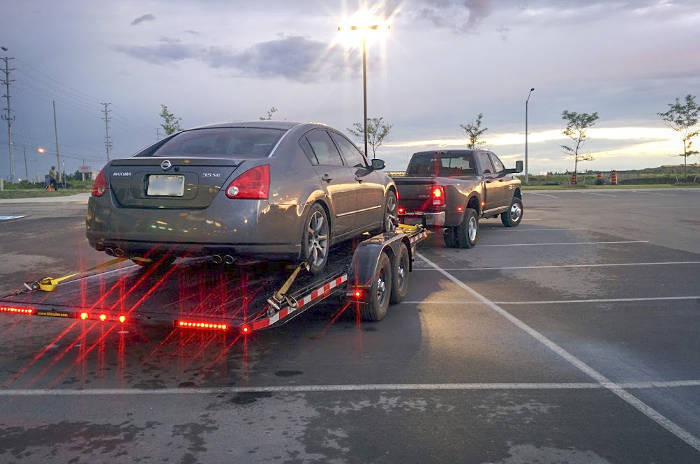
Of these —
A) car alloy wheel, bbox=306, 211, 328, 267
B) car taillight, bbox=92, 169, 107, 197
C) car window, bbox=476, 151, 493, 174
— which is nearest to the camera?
car taillight, bbox=92, 169, 107, 197

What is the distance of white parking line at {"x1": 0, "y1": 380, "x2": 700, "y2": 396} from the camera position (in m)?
4.57

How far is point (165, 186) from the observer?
209 inches

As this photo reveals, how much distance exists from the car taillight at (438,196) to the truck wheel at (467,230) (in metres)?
0.86

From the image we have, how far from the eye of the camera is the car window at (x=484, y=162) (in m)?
13.9

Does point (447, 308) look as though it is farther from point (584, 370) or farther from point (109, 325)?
point (109, 325)

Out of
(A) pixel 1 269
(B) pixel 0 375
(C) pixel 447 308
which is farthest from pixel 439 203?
(B) pixel 0 375

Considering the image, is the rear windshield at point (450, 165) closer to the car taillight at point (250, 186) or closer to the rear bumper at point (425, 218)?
the rear bumper at point (425, 218)

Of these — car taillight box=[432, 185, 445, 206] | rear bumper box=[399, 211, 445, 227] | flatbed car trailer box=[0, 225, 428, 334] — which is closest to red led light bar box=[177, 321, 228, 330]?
flatbed car trailer box=[0, 225, 428, 334]

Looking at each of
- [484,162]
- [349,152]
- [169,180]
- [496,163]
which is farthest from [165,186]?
[496,163]

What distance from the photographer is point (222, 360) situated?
5.37 m

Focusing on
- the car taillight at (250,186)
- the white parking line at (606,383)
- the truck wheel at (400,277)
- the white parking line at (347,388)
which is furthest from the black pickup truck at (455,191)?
the white parking line at (347,388)

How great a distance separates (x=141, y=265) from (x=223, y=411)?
8.61ft

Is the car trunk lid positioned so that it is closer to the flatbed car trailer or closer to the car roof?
the flatbed car trailer

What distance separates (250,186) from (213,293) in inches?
37.4
